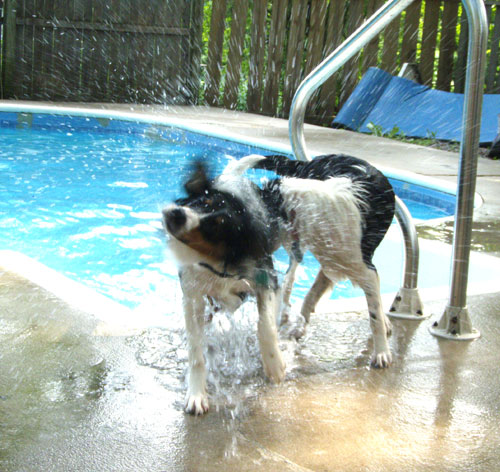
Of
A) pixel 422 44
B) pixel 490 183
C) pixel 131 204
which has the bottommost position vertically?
pixel 131 204

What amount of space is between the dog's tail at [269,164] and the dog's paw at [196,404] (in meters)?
0.91

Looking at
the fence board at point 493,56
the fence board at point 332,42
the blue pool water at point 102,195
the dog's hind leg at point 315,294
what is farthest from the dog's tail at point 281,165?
the fence board at point 332,42

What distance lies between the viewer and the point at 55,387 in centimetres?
215

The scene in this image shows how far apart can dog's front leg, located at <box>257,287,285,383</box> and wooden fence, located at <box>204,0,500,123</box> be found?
8021 mm

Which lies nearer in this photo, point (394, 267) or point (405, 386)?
point (405, 386)

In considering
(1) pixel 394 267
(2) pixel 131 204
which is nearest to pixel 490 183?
(1) pixel 394 267

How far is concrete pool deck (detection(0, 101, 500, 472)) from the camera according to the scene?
1.83 metres

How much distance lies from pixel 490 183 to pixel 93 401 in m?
4.69

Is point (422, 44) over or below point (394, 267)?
over

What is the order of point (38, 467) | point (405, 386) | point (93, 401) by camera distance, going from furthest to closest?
point (405, 386) → point (93, 401) → point (38, 467)

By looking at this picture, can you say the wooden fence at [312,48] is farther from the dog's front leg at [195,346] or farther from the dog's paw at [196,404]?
the dog's paw at [196,404]

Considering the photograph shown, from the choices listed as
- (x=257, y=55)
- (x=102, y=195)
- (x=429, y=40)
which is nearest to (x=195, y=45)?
(x=257, y=55)

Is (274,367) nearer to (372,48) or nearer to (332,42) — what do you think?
(372,48)

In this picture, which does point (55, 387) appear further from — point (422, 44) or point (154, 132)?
point (422, 44)
